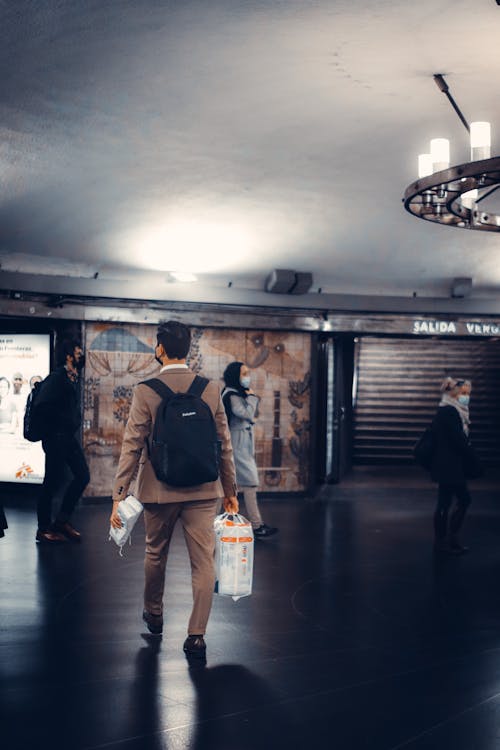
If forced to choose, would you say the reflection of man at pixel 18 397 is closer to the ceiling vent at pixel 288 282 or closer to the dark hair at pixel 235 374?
the ceiling vent at pixel 288 282

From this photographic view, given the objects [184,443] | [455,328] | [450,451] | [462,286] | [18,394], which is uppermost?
[462,286]

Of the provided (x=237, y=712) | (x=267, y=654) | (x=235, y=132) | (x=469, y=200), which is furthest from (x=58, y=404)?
(x=237, y=712)

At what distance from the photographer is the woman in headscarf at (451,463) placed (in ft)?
25.3

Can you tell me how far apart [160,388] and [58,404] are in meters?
3.37

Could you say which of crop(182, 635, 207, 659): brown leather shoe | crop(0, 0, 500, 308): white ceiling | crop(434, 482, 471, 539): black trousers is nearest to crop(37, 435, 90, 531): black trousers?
crop(0, 0, 500, 308): white ceiling

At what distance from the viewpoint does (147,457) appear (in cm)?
466

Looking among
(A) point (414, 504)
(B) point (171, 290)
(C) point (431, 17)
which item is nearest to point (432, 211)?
(C) point (431, 17)

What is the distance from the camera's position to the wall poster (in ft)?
35.4

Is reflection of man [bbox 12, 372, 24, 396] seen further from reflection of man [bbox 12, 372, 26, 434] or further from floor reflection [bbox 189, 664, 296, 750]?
floor reflection [bbox 189, 664, 296, 750]

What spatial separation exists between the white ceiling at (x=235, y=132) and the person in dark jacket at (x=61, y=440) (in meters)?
1.89

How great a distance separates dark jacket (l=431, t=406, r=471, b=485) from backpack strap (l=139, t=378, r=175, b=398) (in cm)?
374

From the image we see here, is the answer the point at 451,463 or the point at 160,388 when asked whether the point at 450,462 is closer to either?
the point at 451,463

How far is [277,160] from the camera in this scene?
769 cm

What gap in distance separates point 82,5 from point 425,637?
13.6ft
